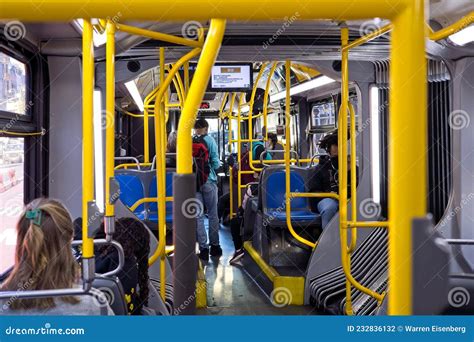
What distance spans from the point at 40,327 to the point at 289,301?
387 centimetres

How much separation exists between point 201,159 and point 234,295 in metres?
1.40

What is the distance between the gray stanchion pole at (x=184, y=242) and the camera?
1104 millimetres

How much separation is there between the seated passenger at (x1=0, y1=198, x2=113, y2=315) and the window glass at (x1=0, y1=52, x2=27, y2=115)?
1.39 meters

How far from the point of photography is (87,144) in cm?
131

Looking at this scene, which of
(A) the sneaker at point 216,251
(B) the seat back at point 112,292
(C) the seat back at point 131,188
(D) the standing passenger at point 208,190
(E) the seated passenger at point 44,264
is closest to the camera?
Result: (E) the seated passenger at point 44,264

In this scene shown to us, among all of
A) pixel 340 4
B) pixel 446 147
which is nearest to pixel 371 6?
pixel 340 4

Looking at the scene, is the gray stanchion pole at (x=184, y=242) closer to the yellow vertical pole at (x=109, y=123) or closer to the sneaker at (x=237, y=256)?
the yellow vertical pole at (x=109, y=123)

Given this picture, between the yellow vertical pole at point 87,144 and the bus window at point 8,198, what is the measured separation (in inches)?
69.5

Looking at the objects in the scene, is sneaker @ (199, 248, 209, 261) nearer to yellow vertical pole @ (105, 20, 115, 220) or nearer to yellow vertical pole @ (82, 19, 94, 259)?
yellow vertical pole @ (105, 20, 115, 220)

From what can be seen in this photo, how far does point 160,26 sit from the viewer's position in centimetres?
340

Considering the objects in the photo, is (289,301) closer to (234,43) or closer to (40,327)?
(234,43)

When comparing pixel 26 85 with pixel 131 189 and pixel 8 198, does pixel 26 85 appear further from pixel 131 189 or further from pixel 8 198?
pixel 131 189

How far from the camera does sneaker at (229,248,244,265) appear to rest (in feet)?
19.9

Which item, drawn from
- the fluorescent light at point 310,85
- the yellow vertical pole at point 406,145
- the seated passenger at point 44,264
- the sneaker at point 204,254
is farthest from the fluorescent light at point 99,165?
the yellow vertical pole at point 406,145
